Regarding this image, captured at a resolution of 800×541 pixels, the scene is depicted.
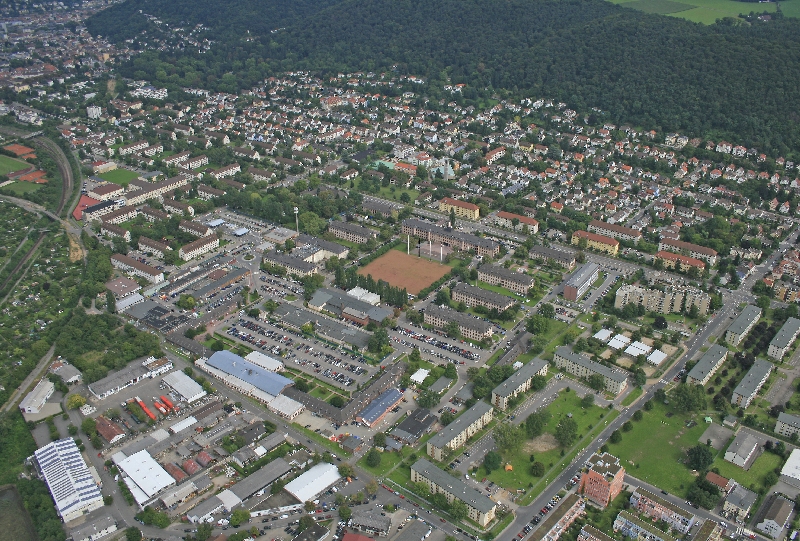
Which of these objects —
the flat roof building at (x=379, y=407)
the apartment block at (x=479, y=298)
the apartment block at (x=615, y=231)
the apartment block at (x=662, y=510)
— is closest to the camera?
the apartment block at (x=662, y=510)

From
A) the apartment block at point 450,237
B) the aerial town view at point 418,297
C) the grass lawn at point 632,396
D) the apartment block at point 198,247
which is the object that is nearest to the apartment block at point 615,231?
the aerial town view at point 418,297

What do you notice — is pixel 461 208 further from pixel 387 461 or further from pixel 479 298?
pixel 387 461

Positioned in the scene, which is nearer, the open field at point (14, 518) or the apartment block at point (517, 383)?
the open field at point (14, 518)

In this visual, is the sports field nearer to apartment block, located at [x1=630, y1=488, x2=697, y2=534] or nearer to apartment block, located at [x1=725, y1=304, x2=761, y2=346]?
apartment block, located at [x1=725, y1=304, x2=761, y2=346]

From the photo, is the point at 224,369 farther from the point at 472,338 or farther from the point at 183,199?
the point at 183,199

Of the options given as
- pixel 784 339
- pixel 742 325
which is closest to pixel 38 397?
pixel 742 325

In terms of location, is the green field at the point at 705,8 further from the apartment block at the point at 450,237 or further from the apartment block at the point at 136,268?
the apartment block at the point at 136,268

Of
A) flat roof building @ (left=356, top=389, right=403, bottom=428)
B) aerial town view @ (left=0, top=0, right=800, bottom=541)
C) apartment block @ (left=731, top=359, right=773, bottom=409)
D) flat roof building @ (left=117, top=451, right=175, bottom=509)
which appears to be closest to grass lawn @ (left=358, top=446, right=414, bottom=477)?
aerial town view @ (left=0, top=0, right=800, bottom=541)
